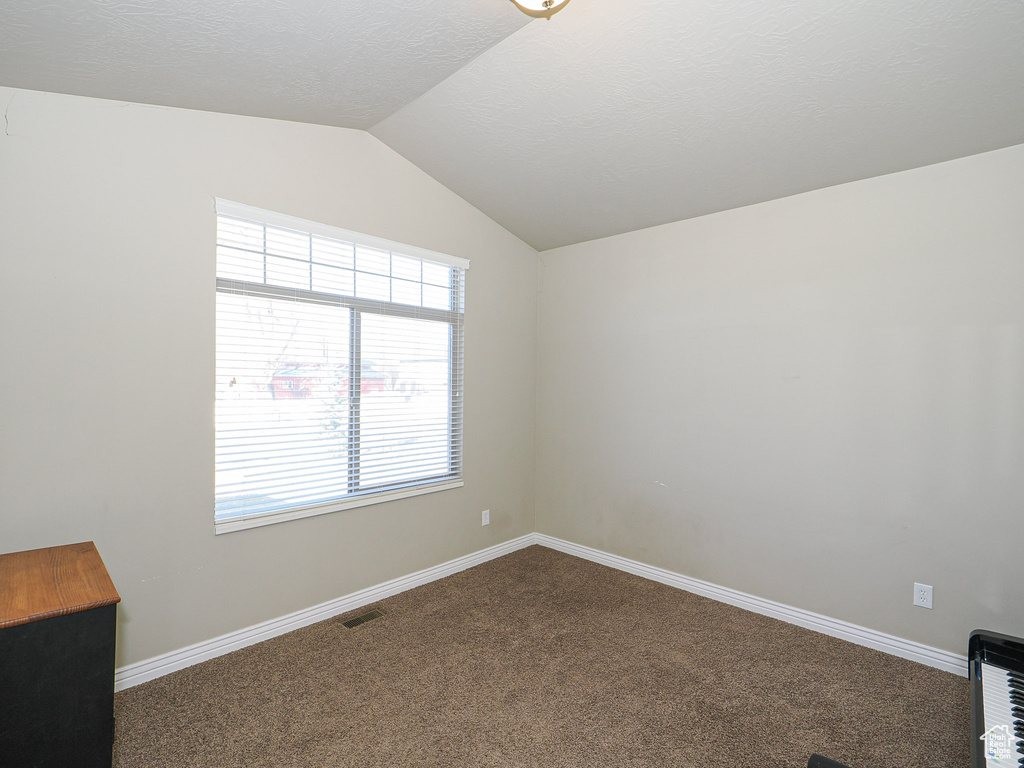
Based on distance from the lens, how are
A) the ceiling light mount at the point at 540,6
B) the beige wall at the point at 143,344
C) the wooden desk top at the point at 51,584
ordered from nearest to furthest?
1. the wooden desk top at the point at 51,584
2. the ceiling light mount at the point at 540,6
3. the beige wall at the point at 143,344

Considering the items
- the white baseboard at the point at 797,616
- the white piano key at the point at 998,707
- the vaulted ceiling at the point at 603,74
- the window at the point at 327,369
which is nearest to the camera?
the white piano key at the point at 998,707

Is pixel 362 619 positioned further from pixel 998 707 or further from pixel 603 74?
pixel 603 74

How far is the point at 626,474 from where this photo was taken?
144 inches

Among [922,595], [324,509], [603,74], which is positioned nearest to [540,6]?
[603,74]

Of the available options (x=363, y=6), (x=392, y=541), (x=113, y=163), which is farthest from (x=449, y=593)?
(x=363, y=6)

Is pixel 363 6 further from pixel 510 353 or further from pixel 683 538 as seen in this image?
pixel 683 538

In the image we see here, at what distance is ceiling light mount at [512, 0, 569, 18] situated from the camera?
5.31 ft

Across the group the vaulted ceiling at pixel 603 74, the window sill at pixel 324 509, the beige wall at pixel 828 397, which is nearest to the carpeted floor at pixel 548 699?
the beige wall at pixel 828 397

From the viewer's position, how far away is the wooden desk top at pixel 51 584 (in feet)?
4.64

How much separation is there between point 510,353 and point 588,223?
110 centimetres

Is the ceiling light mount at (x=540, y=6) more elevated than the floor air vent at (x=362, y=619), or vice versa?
the ceiling light mount at (x=540, y=6)

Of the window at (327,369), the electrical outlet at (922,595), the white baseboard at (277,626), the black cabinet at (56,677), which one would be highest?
the window at (327,369)

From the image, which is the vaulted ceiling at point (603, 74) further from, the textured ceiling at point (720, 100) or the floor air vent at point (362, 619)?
the floor air vent at point (362, 619)

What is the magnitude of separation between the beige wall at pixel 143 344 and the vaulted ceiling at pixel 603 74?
0.58 feet
